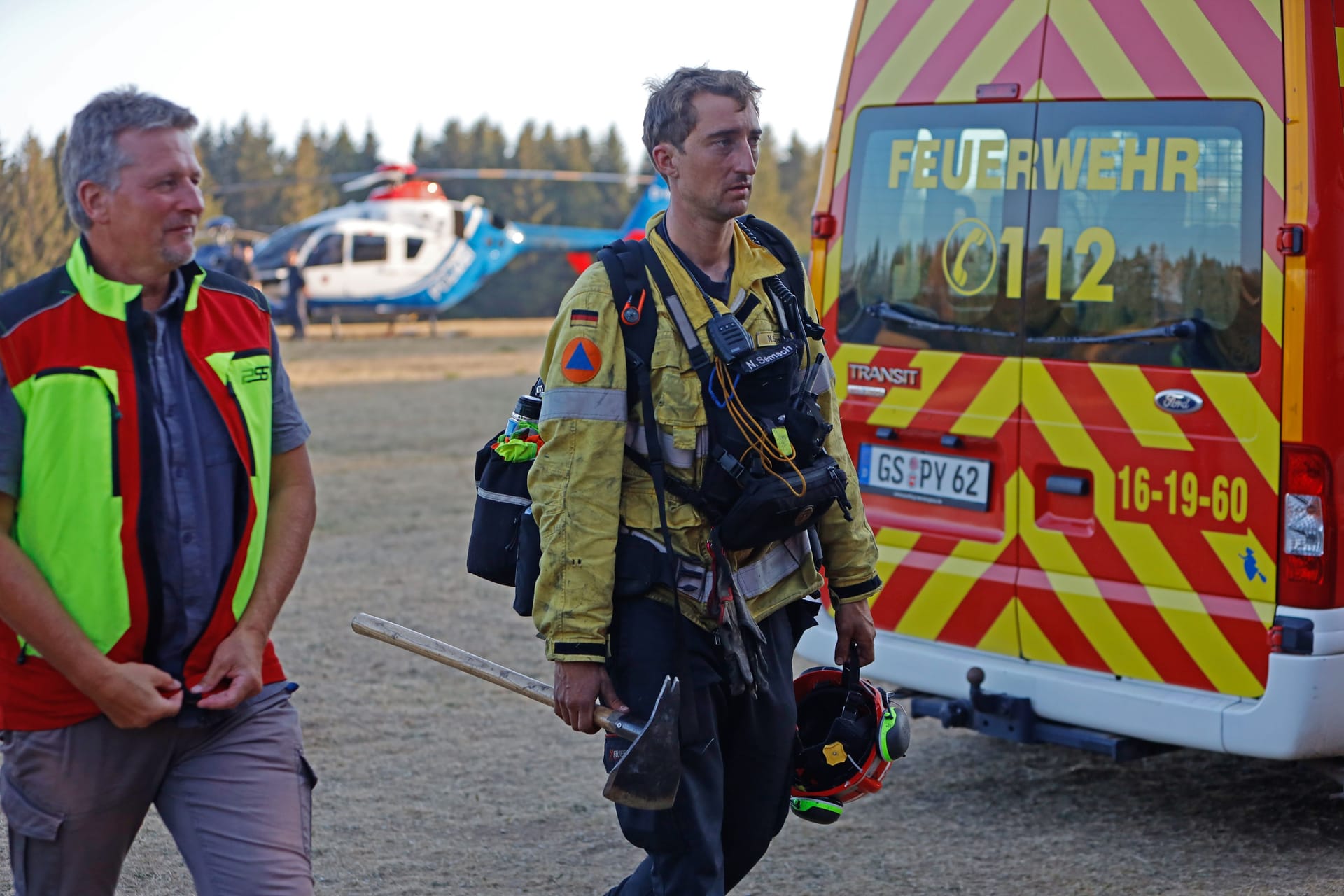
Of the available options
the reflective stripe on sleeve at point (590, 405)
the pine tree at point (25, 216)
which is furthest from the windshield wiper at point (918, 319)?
the pine tree at point (25, 216)

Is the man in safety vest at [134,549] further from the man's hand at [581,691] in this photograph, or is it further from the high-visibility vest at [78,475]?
the man's hand at [581,691]

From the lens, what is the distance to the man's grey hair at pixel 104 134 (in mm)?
2471

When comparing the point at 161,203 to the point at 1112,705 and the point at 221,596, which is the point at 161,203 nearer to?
the point at 221,596

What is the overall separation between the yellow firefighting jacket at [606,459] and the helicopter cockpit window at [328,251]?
32.5 m

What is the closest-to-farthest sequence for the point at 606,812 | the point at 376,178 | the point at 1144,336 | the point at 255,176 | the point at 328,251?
the point at 1144,336 → the point at 606,812 → the point at 376,178 → the point at 328,251 → the point at 255,176

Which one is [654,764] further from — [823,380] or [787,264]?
[787,264]

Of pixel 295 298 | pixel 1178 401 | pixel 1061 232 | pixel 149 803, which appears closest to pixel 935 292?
pixel 1061 232

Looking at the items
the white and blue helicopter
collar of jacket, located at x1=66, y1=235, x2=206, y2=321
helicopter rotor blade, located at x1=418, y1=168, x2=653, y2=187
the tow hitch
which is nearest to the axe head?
collar of jacket, located at x1=66, y1=235, x2=206, y2=321

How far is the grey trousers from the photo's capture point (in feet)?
8.10

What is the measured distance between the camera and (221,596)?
2.56 m

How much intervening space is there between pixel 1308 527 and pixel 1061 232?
1.13 meters

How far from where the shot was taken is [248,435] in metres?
2.60

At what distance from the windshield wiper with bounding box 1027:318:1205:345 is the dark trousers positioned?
1.77 metres

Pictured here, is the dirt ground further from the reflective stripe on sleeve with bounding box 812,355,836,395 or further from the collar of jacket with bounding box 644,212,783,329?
the collar of jacket with bounding box 644,212,783,329
